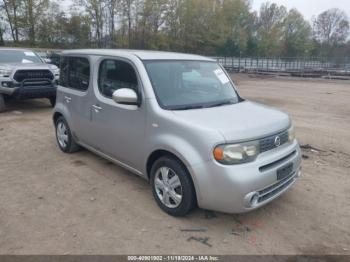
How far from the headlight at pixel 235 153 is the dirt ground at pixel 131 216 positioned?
803mm

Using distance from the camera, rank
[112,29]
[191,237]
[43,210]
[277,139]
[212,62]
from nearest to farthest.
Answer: [191,237], [277,139], [43,210], [212,62], [112,29]

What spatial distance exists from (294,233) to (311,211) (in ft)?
1.81

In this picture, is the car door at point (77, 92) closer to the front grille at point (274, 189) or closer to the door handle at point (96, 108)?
the door handle at point (96, 108)

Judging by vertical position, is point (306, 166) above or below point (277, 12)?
below

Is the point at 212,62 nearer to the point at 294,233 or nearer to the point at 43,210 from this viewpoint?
the point at 294,233

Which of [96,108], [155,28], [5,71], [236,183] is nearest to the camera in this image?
[236,183]

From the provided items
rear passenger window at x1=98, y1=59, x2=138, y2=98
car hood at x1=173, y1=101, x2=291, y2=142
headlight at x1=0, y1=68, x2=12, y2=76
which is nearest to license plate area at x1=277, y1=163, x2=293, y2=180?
car hood at x1=173, y1=101, x2=291, y2=142

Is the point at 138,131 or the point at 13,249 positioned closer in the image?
the point at 13,249

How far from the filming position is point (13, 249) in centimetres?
282

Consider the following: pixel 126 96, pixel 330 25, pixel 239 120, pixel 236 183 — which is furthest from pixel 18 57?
pixel 330 25

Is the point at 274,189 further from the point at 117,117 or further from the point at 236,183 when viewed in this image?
the point at 117,117

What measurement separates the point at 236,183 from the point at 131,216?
4.25 ft

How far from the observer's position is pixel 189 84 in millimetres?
3748

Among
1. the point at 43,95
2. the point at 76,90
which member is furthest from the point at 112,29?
the point at 76,90
